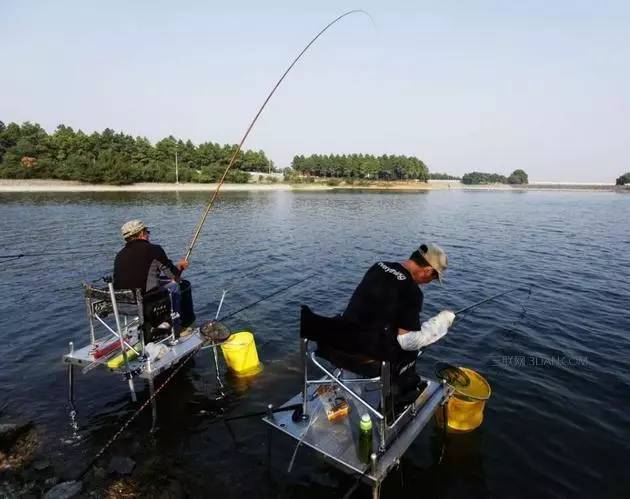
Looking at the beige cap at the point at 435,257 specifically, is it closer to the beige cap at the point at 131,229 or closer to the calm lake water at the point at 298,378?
the calm lake water at the point at 298,378

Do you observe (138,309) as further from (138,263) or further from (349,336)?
(349,336)

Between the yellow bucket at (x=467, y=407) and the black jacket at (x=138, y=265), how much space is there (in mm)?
5460

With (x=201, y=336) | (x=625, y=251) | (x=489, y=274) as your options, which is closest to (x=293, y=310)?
(x=201, y=336)

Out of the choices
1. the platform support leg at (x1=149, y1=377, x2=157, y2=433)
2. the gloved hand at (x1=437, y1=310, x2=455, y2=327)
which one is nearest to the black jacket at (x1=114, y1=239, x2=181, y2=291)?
the platform support leg at (x1=149, y1=377, x2=157, y2=433)

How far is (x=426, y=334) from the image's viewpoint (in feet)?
15.0

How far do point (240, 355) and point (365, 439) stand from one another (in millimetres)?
4082

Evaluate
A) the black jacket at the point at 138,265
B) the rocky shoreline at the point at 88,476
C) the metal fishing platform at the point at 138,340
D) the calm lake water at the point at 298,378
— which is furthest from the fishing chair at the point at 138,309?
the rocky shoreline at the point at 88,476

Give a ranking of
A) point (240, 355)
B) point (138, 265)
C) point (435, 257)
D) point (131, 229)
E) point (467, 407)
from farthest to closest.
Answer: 1. point (240, 355)
2. point (131, 229)
3. point (138, 265)
4. point (467, 407)
5. point (435, 257)

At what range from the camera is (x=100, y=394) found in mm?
7367

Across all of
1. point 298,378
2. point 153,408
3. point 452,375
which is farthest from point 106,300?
point 452,375

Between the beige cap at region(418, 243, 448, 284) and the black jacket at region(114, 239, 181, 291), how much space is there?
15.2ft

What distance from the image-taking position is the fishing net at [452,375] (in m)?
6.22

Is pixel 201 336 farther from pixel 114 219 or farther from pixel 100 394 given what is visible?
pixel 114 219

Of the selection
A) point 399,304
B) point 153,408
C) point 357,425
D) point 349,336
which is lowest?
point 153,408
